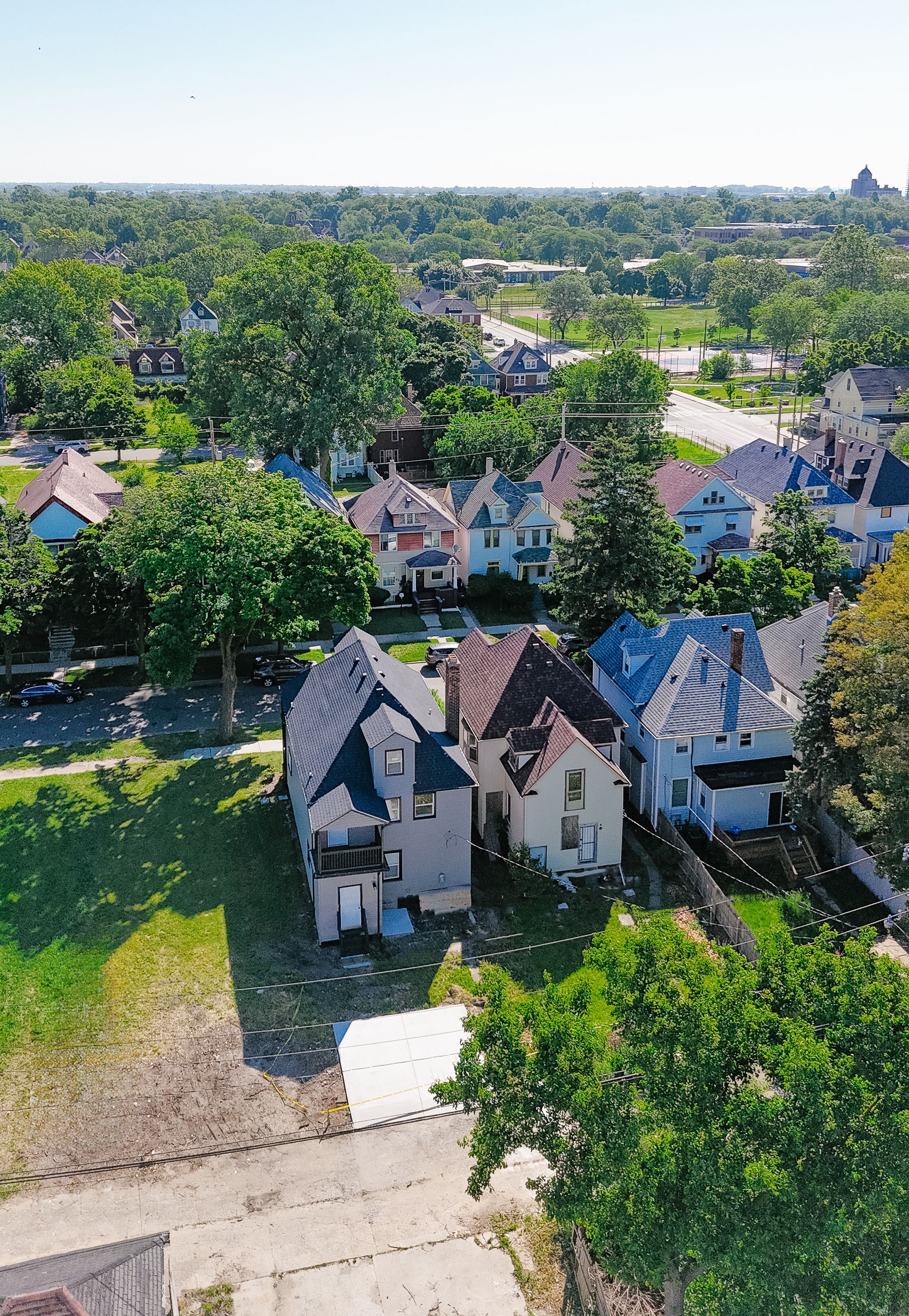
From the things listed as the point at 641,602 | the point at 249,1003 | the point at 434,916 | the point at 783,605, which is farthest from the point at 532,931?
the point at 783,605

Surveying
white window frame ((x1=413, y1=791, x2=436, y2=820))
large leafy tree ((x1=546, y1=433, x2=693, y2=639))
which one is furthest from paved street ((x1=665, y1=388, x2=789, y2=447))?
white window frame ((x1=413, y1=791, x2=436, y2=820))

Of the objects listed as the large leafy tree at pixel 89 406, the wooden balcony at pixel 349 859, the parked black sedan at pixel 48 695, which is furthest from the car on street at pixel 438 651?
the large leafy tree at pixel 89 406

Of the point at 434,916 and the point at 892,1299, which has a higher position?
the point at 892,1299

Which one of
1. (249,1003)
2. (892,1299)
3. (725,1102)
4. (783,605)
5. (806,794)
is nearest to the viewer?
(892,1299)

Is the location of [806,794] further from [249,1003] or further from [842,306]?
[842,306]

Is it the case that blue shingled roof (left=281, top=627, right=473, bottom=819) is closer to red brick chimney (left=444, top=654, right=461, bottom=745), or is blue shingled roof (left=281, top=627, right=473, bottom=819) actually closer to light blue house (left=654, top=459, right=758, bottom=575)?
red brick chimney (left=444, top=654, right=461, bottom=745)

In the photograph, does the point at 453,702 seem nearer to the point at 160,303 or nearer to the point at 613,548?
the point at 613,548

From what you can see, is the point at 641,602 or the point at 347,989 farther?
the point at 641,602
